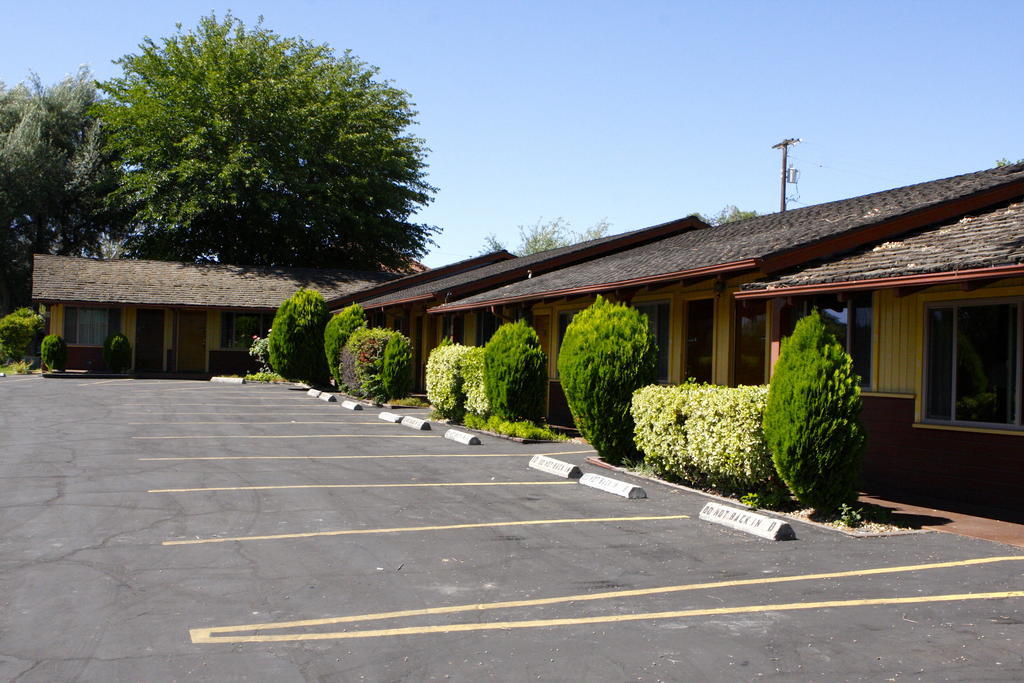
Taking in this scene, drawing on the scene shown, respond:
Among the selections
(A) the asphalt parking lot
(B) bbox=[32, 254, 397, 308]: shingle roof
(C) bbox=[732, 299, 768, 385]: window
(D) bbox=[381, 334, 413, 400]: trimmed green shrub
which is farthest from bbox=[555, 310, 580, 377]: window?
(B) bbox=[32, 254, 397, 308]: shingle roof

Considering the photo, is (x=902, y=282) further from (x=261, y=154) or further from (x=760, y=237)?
(x=261, y=154)

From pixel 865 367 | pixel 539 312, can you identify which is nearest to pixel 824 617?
pixel 865 367

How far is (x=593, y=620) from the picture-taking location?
5926 millimetres

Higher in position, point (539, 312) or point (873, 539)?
point (539, 312)

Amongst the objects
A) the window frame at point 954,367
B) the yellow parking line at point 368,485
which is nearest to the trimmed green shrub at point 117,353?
the yellow parking line at point 368,485

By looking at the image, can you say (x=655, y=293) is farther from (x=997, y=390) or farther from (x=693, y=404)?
(x=997, y=390)

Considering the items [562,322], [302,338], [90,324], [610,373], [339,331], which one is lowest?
[610,373]

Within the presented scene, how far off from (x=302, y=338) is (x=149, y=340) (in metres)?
11.1

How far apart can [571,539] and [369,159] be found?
1611 inches

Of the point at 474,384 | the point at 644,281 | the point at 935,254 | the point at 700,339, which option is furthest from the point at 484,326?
the point at 935,254

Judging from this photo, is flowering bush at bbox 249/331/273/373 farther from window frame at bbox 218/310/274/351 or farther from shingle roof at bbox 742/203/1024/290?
shingle roof at bbox 742/203/1024/290

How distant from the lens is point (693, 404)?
36.3 feet

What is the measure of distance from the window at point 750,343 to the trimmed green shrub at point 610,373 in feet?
6.62

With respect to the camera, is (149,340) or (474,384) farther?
(149,340)
